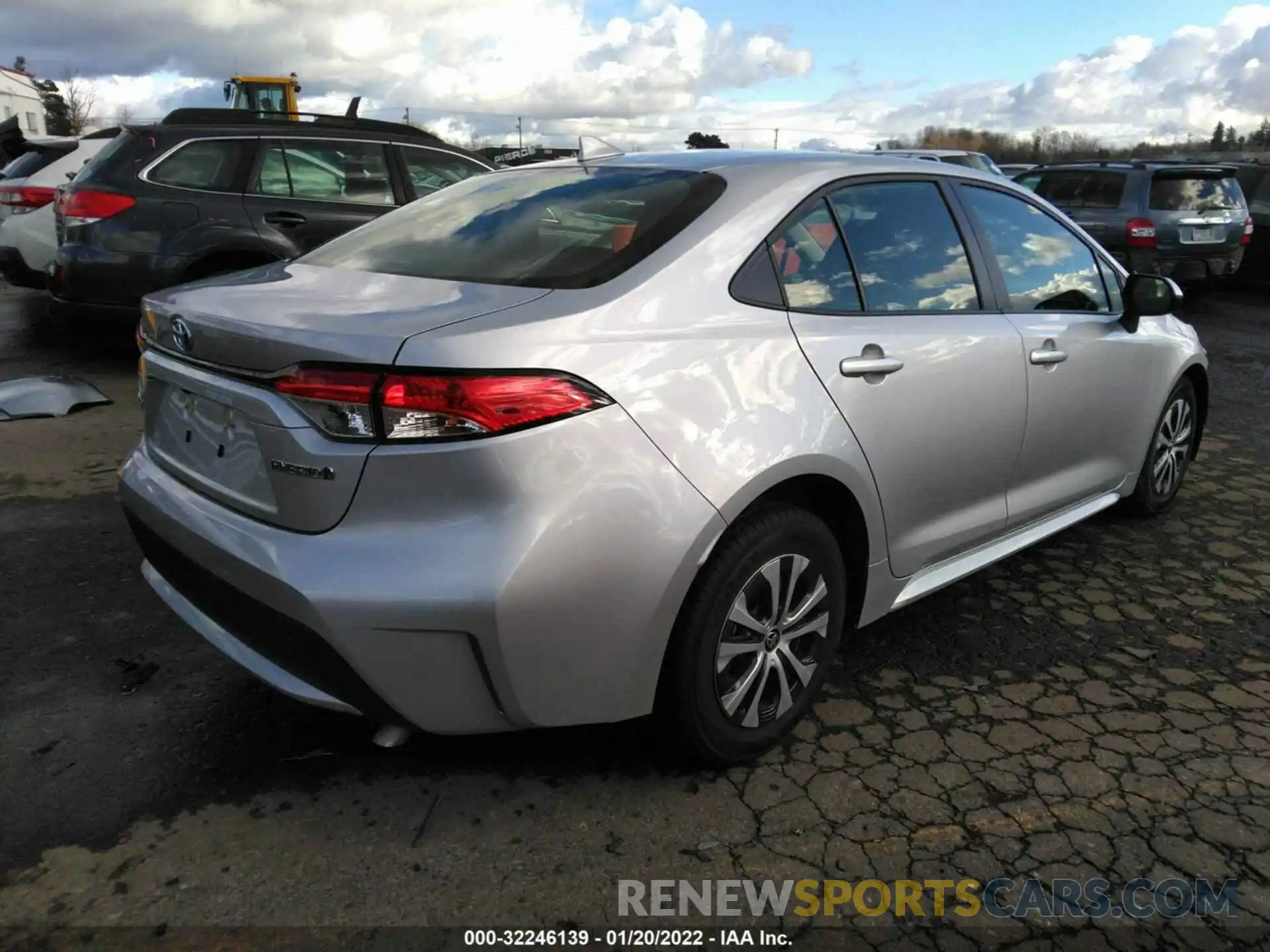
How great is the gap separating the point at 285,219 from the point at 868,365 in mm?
5128

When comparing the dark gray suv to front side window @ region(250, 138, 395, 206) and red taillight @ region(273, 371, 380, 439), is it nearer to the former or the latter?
front side window @ region(250, 138, 395, 206)

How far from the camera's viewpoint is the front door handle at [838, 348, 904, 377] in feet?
8.53

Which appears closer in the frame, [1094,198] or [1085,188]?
[1094,198]

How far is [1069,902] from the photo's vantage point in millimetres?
2162

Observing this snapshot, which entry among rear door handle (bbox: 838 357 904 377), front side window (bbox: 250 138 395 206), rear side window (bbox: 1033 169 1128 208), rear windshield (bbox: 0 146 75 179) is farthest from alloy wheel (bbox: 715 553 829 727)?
rear side window (bbox: 1033 169 1128 208)

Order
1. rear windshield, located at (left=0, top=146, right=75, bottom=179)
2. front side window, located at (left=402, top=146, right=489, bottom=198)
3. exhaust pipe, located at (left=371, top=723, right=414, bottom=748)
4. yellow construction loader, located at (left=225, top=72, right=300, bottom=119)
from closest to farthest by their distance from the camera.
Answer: exhaust pipe, located at (left=371, top=723, right=414, bottom=748) → front side window, located at (left=402, top=146, right=489, bottom=198) → rear windshield, located at (left=0, top=146, right=75, bottom=179) → yellow construction loader, located at (left=225, top=72, right=300, bottom=119)

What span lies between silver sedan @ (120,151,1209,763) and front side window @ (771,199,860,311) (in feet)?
0.04

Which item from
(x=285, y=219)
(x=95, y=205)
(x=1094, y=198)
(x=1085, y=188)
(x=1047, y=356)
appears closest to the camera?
(x=1047, y=356)

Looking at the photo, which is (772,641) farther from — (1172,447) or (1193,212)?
(1193,212)

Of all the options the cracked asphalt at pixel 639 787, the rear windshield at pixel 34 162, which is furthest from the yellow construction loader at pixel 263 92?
the cracked asphalt at pixel 639 787

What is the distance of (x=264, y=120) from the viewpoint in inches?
269

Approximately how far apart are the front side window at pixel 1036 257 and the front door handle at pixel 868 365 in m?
0.85

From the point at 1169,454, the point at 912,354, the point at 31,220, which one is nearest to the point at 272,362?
the point at 912,354

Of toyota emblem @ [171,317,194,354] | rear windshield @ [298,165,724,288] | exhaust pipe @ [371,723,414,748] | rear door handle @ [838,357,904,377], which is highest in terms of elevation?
rear windshield @ [298,165,724,288]
